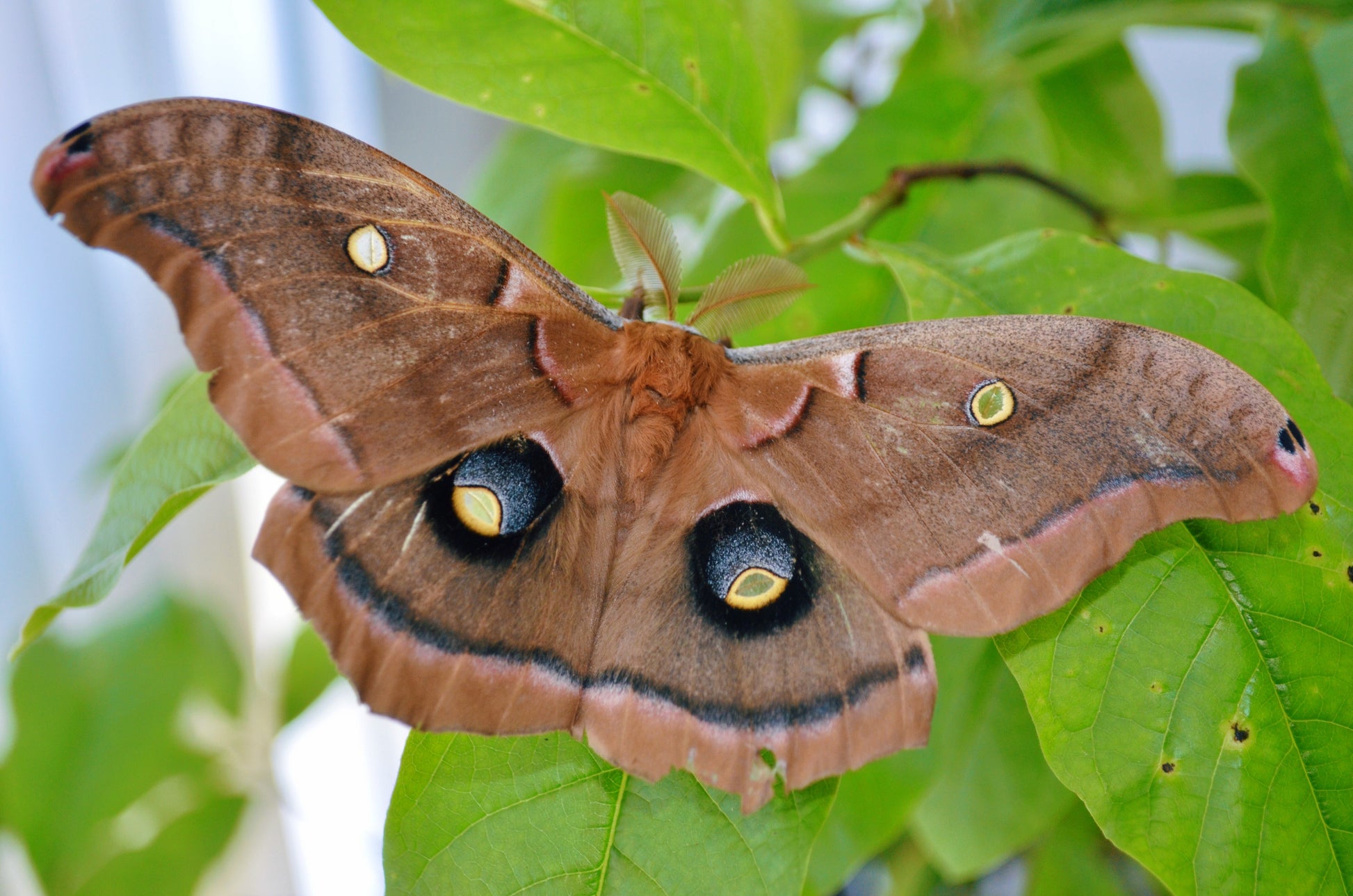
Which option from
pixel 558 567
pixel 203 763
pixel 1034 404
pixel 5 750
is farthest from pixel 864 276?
pixel 5 750

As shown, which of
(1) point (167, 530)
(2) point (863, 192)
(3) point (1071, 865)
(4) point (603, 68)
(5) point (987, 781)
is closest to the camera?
(4) point (603, 68)

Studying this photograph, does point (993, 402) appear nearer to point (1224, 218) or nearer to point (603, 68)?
point (603, 68)

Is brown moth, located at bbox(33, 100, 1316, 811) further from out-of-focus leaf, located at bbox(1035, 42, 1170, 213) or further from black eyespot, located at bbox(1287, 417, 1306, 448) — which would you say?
out-of-focus leaf, located at bbox(1035, 42, 1170, 213)

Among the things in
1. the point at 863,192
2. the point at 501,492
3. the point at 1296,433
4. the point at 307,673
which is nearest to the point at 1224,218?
the point at 863,192

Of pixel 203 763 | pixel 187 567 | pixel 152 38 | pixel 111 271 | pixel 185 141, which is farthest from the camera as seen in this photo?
pixel 187 567

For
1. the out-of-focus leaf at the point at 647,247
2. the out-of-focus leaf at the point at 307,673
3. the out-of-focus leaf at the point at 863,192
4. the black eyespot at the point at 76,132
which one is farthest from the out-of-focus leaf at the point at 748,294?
the out-of-focus leaf at the point at 307,673

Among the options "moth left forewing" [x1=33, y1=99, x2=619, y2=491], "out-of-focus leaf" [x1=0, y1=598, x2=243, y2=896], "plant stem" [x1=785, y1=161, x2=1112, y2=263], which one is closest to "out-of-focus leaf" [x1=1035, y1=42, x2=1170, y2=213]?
"plant stem" [x1=785, y1=161, x2=1112, y2=263]

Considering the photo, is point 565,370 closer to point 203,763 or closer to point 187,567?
point 203,763

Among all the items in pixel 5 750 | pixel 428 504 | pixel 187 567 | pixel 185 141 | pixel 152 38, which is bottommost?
pixel 187 567
